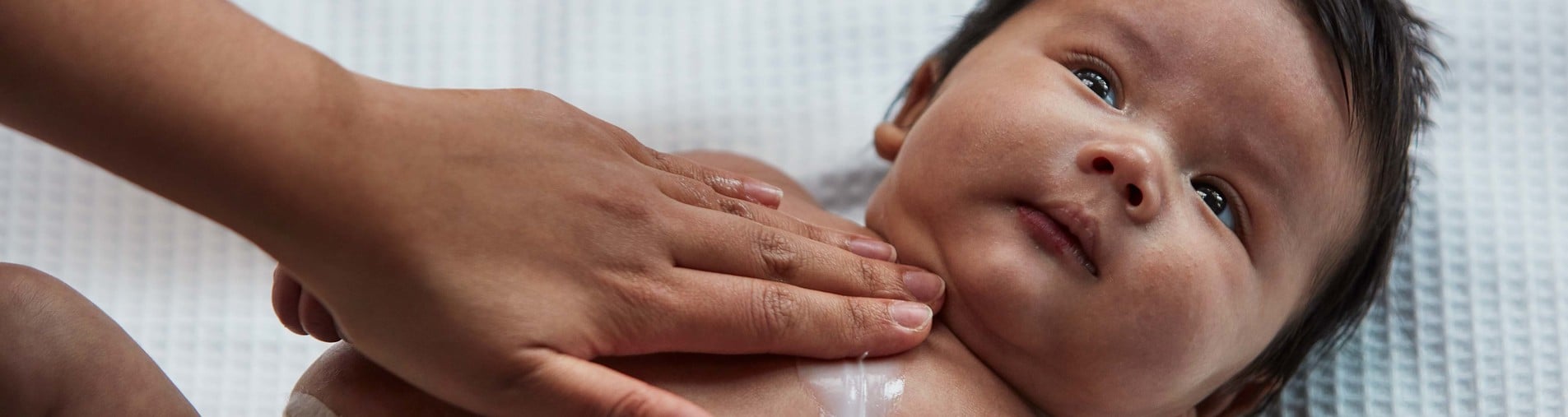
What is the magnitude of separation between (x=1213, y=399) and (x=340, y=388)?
87cm

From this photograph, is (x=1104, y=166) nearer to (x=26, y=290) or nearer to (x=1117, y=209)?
(x=1117, y=209)

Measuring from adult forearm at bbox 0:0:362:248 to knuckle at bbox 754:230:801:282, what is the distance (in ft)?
1.06

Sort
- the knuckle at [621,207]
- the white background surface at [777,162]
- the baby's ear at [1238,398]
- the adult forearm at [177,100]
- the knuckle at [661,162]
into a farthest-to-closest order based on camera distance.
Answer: the white background surface at [777,162] < the baby's ear at [1238,398] < the knuckle at [661,162] < the knuckle at [621,207] < the adult forearm at [177,100]

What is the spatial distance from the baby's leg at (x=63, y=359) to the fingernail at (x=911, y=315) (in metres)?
0.62

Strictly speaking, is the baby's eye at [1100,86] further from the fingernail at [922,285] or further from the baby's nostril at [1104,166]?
the fingernail at [922,285]

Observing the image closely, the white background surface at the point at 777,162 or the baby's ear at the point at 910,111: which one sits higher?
the baby's ear at the point at 910,111

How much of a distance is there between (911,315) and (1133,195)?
21 cm

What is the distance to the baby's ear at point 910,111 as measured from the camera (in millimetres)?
1233

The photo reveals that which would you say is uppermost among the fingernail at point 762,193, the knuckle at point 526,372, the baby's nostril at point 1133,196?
the knuckle at point 526,372

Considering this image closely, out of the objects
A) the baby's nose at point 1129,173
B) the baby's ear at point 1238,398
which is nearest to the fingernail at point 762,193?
the baby's nose at point 1129,173

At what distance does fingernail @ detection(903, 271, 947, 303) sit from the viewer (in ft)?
3.20

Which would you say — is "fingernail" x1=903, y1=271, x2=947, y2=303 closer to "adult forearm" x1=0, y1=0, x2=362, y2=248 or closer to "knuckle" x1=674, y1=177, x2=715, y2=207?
"knuckle" x1=674, y1=177, x2=715, y2=207

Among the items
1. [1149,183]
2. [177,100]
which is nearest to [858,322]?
[1149,183]

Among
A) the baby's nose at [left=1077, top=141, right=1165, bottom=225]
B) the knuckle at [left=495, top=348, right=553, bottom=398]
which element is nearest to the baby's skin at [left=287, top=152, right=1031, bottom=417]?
the knuckle at [left=495, top=348, right=553, bottom=398]
